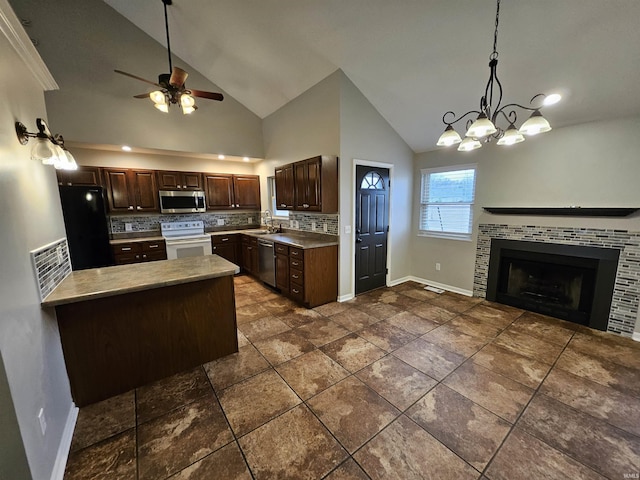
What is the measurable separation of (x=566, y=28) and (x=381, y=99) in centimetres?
197

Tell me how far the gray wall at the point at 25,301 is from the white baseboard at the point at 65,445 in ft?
0.16

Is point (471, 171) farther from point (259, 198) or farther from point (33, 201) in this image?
point (33, 201)

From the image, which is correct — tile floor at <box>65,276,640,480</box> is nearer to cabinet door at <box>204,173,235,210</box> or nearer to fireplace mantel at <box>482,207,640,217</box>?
fireplace mantel at <box>482,207,640,217</box>

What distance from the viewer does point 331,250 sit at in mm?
3773

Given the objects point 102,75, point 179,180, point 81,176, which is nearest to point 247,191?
point 179,180

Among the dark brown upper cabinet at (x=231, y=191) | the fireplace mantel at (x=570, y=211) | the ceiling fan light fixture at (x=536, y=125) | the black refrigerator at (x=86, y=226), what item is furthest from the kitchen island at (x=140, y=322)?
the fireplace mantel at (x=570, y=211)

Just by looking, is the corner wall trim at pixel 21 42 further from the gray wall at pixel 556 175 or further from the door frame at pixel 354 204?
the gray wall at pixel 556 175

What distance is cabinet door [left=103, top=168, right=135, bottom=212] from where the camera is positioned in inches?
170

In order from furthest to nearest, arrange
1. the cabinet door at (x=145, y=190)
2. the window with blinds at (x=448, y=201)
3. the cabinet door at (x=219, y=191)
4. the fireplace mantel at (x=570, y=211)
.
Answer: the cabinet door at (x=219, y=191) → the cabinet door at (x=145, y=190) → the window with blinds at (x=448, y=201) → the fireplace mantel at (x=570, y=211)

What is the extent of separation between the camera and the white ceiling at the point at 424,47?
217 centimetres

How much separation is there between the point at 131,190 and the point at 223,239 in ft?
5.90

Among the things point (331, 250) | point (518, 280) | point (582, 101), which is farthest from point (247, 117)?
point (518, 280)

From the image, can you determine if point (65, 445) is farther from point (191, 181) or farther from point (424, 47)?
point (424, 47)

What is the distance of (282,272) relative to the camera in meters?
4.04
